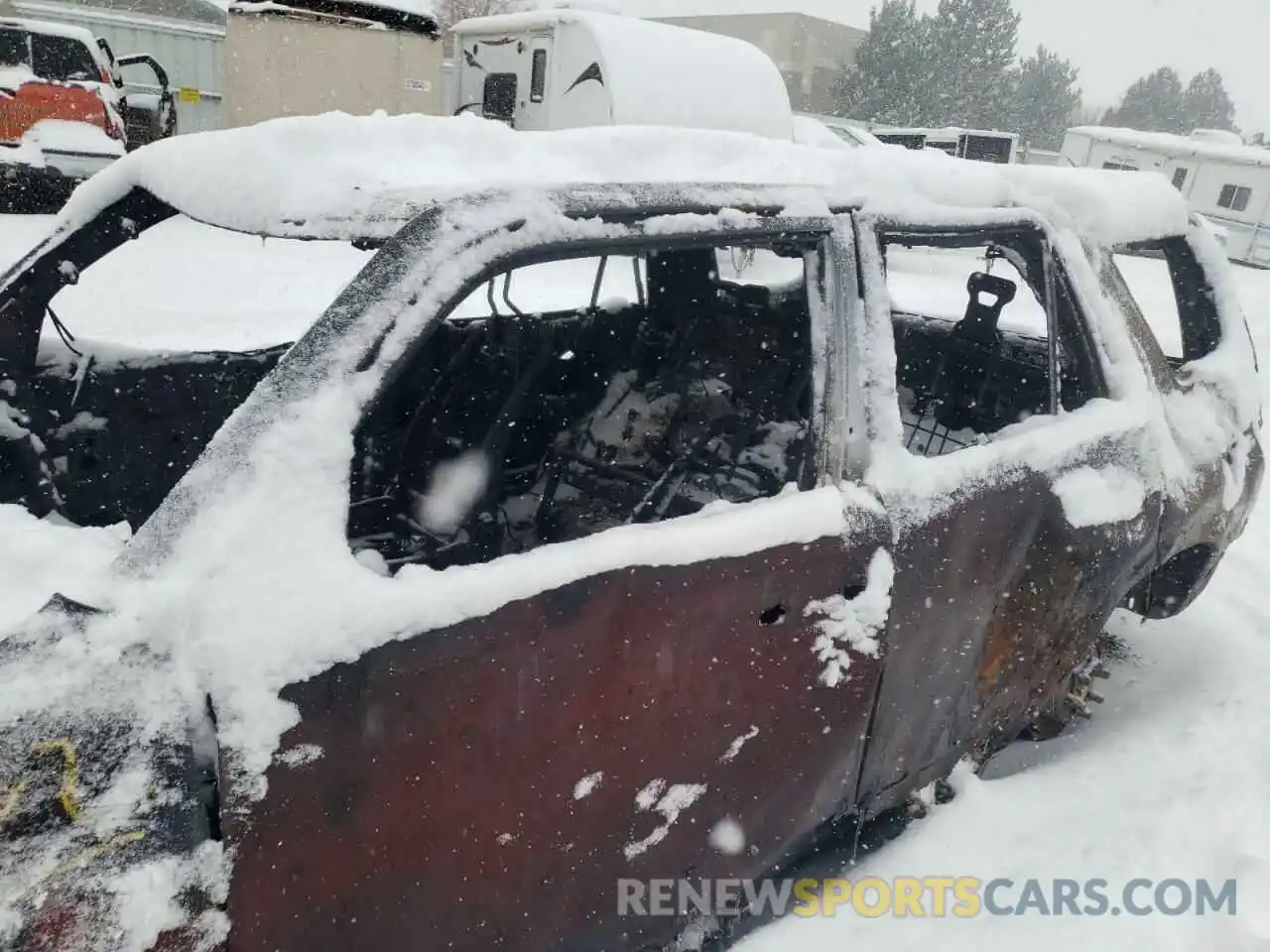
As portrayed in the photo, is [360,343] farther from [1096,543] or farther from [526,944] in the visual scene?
[1096,543]

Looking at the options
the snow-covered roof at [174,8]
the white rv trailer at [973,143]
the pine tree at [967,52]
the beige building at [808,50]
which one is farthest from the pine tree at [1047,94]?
the snow-covered roof at [174,8]

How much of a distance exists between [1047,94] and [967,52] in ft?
28.7

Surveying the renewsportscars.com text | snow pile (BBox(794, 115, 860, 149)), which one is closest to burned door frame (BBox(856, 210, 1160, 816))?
the renewsportscars.com text

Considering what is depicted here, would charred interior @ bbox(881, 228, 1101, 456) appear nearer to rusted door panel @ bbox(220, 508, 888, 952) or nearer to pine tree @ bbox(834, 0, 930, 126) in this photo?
rusted door panel @ bbox(220, 508, 888, 952)

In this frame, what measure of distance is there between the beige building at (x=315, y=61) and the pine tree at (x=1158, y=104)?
50715 millimetres

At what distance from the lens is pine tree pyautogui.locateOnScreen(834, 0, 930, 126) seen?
1275 inches

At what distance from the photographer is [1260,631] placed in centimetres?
346

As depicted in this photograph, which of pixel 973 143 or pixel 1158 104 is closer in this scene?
pixel 973 143

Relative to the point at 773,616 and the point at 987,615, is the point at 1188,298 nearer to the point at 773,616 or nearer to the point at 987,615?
the point at 987,615

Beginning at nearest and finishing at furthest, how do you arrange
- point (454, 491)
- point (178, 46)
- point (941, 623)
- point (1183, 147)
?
point (941, 623), point (454, 491), point (178, 46), point (1183, 147)

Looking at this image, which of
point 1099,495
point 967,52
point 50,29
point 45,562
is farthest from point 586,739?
point 967,52

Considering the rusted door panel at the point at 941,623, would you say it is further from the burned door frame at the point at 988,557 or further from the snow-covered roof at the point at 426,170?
the snow-covered roof at the point at 426,170

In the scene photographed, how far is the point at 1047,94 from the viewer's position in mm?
40250

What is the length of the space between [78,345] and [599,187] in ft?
5.09
